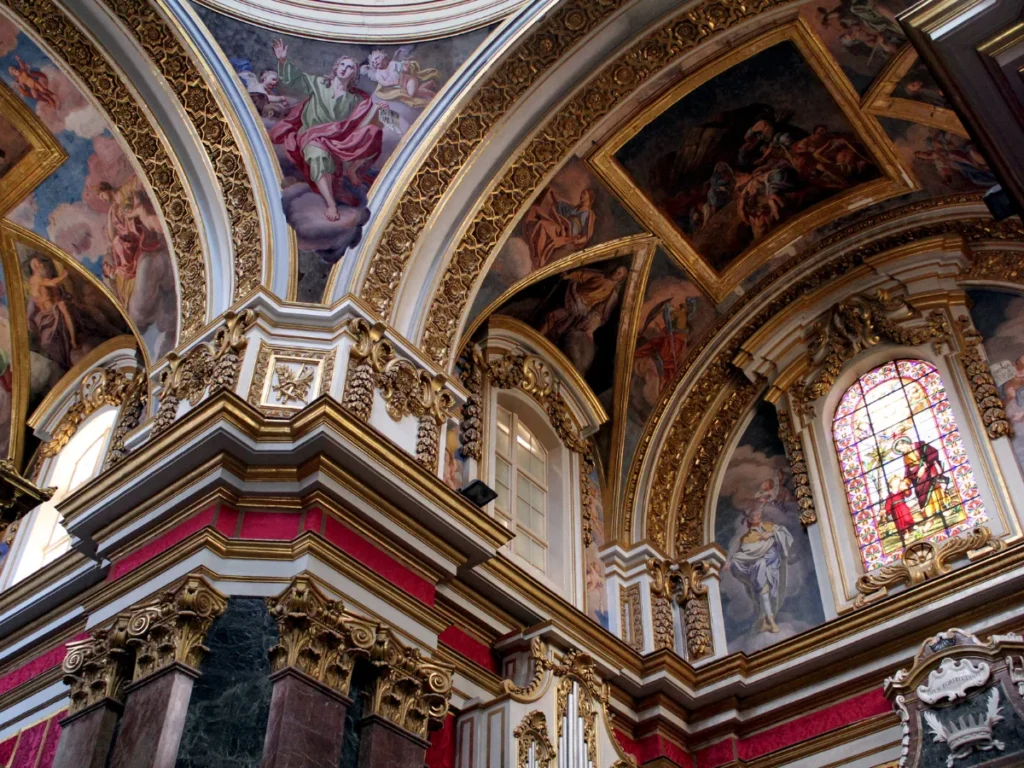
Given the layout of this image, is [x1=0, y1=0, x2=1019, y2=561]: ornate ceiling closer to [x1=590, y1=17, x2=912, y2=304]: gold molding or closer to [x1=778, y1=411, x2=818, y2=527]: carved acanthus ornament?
[x1=590, y1=17, x2=912, y2=304]: gold molding

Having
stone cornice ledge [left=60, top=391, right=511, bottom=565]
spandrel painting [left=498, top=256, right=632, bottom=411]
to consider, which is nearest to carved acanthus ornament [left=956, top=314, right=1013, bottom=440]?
spandrel painting [left=498, top=256, right=632, bottom=411]

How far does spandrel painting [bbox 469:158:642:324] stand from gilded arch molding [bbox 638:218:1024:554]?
2131 millimetres

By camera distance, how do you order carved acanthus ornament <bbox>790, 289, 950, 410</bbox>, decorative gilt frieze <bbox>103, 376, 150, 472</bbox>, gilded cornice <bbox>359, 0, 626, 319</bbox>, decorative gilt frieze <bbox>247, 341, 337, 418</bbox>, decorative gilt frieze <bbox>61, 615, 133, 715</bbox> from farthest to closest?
carved acanthus ornament <bbox>790, 289, 950, 410</bbox>, decorative gilt frieze <bbox>103, 376, 150, 472</bbox>, gilded cornice <bbox>359, 0, 626, 319</bbox>, decorative gilt frieze <bbox>247, 341, 337, 418</bbox>, decorative gilt frieze <bbox>61, 615, 133, 715</bbox>

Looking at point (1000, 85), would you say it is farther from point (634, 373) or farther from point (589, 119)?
point (634, 373)

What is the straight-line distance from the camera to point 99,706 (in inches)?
291

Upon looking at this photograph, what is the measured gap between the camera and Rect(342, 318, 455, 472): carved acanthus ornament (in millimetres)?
9062

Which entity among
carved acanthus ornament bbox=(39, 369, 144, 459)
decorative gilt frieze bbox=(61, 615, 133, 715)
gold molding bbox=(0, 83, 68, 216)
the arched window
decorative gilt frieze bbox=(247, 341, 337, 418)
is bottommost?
decorative gilt frieze bbox=(61, 615, 133, 715)

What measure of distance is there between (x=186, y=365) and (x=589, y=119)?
4.68 meters

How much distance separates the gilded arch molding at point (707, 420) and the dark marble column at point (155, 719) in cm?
611

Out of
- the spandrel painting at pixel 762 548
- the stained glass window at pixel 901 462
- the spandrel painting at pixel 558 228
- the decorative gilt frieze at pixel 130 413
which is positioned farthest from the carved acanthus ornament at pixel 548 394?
the decorative gilt frieze at pixel 130 413

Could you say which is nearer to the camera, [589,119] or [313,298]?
[313,298]

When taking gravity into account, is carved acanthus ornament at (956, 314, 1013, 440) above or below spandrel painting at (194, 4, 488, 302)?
below

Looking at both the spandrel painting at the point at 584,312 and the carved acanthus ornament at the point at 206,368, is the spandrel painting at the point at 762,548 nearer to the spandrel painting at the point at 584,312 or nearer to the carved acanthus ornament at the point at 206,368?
the spandrel painting at the point at 584,312

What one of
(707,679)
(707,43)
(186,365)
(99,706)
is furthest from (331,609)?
(707,43)
